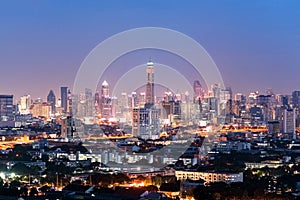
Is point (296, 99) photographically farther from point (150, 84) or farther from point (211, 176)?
point (211, 176)

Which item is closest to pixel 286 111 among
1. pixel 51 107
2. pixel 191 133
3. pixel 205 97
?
pixel 205 97

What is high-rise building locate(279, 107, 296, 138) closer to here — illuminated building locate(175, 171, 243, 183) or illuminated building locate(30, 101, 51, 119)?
illuminated building locate(30, 101, 51, 119)

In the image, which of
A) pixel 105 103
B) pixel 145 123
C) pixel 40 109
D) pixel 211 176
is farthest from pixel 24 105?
pixel 211 176

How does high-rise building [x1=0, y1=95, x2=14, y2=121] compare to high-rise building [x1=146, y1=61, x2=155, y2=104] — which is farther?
high-rise building [x1=0, y1=95, x2=14, y2=121]

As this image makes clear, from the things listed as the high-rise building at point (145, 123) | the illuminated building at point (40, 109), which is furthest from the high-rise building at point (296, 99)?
the illuminated building at point (40, 109)

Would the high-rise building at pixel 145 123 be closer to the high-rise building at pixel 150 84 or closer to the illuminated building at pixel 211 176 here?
the high-rise building at pixel 150 84

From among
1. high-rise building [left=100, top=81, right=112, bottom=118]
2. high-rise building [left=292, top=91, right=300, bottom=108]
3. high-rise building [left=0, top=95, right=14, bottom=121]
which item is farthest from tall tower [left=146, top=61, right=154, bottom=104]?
high-rise building [left=292, top=91, right=300, bottom=108]
